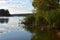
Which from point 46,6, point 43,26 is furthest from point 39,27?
point 46,6

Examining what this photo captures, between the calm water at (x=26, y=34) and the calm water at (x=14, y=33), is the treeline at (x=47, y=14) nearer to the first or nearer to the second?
the calm water at (x=26, y=34)

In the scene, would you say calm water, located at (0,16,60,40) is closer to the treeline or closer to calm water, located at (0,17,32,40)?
calm water, located at (0,17,32,40)

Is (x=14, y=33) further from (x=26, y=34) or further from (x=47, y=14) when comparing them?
(x=47, y=14)

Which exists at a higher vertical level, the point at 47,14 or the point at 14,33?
the point at 47,14

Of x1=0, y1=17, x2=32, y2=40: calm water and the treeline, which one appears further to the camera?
the treeline

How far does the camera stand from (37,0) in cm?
2762

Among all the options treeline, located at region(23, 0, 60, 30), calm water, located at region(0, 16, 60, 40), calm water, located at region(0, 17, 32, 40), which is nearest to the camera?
calm water, located at region(0, 16, 60, 40)

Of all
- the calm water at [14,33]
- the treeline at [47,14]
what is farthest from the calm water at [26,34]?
the treeline at [47,14]

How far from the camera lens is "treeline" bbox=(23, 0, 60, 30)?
74.5ft

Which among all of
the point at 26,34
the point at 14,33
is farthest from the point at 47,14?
the point at 14,33

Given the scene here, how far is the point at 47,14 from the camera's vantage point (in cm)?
2309

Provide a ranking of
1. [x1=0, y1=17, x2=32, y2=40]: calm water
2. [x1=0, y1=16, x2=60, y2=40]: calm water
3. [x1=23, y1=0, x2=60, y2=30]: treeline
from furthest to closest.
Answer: [x1=23, y1=0, x2=60, y2=30]: treeline
[x1=0, y1=17, x2=32, y2=40]: calm water
[x1=0, y1=16, x2=60, y2=40]: calm water

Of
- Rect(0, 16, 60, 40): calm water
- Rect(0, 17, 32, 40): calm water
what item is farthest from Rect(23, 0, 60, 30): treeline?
Rect(0, 17, 32, 40): calm water

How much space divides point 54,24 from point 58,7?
4549mm
